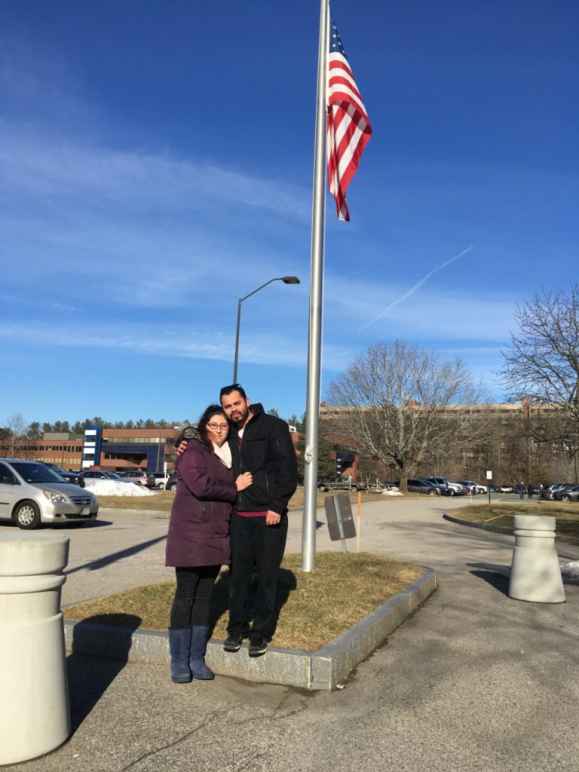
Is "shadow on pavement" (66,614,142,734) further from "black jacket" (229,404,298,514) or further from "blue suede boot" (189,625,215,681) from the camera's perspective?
"black jacket" (229,404,298,514)

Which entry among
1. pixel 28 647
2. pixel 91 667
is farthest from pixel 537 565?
pixel 28 647

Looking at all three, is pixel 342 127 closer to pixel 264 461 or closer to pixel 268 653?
pixel 264 461

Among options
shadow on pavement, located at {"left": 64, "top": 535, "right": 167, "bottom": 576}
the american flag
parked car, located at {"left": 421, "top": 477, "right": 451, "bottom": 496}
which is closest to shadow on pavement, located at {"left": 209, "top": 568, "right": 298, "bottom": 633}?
shadow on pavement, located at {"left": 64, "top": 535, "right": 167, "bottom": 576}

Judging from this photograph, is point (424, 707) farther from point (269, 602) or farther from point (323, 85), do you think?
point (323, 85)

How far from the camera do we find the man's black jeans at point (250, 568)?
486cm

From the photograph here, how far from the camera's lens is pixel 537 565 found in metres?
7.97

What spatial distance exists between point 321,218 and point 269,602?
5.26 meters

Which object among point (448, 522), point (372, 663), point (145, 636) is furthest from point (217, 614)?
point (448, 522)

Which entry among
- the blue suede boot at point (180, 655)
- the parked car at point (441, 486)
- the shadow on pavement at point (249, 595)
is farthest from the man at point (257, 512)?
the parked car at point (441, 486)

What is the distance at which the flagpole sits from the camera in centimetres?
795

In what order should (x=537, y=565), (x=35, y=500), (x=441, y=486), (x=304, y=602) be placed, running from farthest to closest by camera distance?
(x=441, y=486) < (x=35, y=500) < (x=537, y=565) < (x=304, y=602)

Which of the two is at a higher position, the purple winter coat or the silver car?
the purple winter coat

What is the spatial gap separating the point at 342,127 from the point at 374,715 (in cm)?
722

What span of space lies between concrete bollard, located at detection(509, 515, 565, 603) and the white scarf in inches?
182
